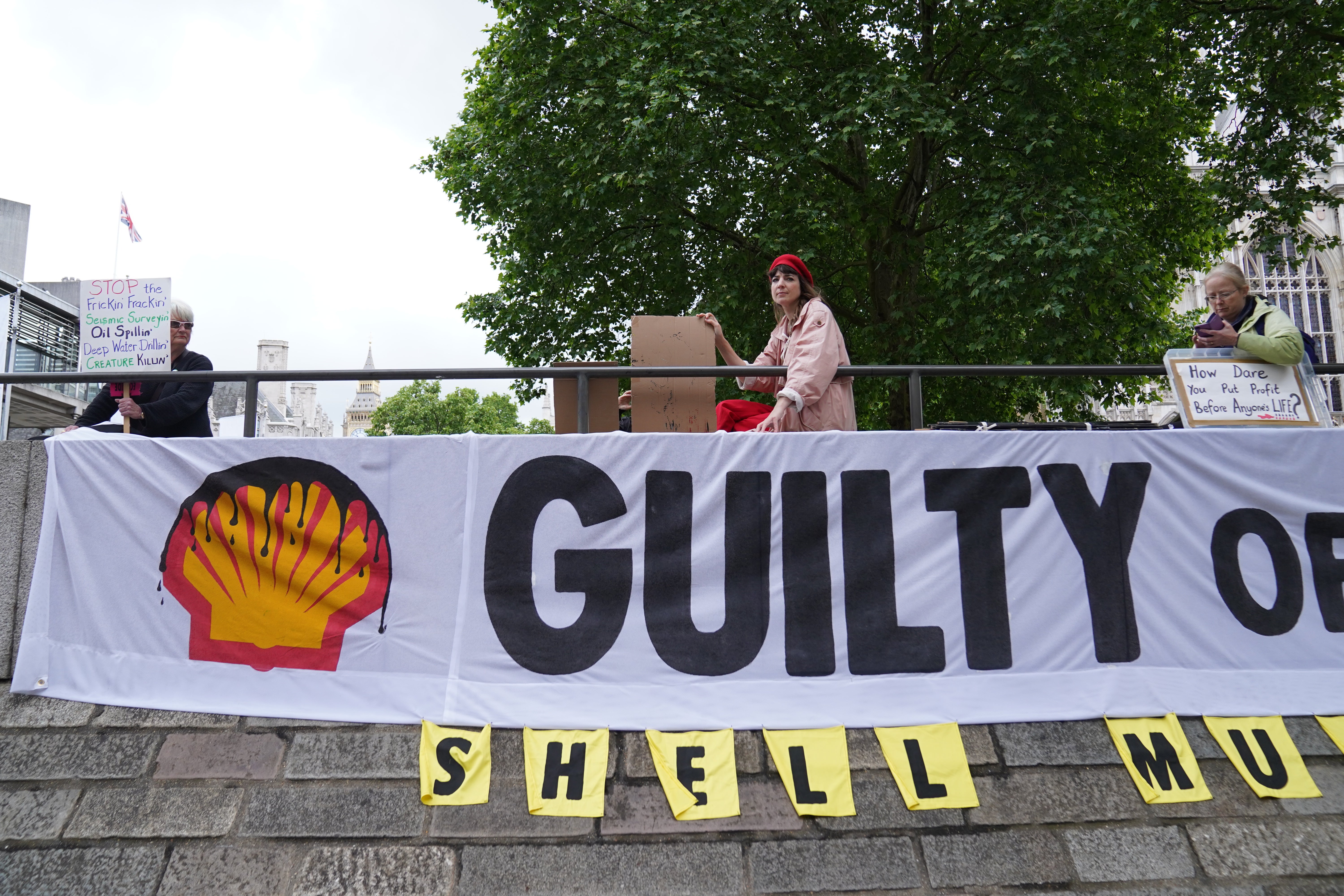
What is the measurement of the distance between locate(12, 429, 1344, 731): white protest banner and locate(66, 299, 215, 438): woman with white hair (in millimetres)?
398

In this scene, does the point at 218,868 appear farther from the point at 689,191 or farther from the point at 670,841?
the point at 689,191

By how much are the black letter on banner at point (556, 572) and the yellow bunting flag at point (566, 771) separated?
333 millimetres

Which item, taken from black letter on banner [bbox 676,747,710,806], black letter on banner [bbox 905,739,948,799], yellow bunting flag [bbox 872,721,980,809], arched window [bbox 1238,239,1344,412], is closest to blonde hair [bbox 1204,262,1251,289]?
yellow bunting flag [bbox 872,721,980,809]

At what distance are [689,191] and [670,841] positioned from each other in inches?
353

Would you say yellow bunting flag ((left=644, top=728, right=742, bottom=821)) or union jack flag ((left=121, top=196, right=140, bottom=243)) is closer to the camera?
yellow bunting flag ((left=644, top=728, right=742, bottom=821))

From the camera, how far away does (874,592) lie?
13.9ft

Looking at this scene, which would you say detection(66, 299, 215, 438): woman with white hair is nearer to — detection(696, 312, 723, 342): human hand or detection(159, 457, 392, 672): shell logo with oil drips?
detection(159, 457, 392, 672): shell logo with oil drips

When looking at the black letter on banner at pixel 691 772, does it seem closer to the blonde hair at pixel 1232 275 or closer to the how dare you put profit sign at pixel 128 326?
the how dare you put profit sign at pixel 128 326

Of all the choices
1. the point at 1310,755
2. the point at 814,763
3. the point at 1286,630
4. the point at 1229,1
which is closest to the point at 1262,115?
the point at 1229,1

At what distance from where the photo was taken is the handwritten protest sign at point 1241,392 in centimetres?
475

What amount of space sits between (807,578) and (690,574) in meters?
0.63

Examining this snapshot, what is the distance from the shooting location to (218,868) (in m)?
3.72

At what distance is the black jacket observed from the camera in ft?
16.0

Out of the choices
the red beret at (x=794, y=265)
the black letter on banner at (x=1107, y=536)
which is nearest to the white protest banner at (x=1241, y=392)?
the black letter on banner at (x=1107, y=536)
